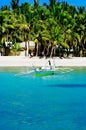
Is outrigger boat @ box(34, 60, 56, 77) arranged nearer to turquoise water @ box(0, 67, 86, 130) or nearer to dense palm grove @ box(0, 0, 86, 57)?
turquoise water @ box(0, 67, 86, 130)

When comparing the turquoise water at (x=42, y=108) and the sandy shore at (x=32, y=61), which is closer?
the turquoise water at (x=42, y=108)

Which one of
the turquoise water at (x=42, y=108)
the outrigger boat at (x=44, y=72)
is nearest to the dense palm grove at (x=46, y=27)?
the outrigger boat at (x=44, y=72)

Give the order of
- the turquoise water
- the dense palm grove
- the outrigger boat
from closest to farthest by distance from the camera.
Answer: the turquoise water, the outrigger boat, the dense palm grove

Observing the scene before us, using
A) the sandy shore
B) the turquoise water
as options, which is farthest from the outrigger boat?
the sandy shore

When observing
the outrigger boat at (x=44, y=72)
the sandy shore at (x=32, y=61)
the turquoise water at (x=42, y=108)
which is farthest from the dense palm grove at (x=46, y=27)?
the turquoise water at (x=42, y=108)

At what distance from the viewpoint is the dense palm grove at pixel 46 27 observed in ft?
196

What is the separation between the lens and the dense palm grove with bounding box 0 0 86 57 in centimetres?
5988

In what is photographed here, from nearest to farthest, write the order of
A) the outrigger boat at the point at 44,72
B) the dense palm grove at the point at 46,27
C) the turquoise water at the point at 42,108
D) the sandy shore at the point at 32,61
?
the turquoise water at the point at 42,108
the outrigger boat at the point at 44,72
the sandy shore at the point at 32,61
the dense palm grove at the point at 46,27

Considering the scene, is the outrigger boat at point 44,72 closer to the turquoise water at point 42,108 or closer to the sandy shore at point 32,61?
the turquoise water at point 42,108

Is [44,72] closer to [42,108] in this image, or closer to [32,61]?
[32,61]

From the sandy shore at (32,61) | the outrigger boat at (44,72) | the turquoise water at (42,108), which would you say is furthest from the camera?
the sandy shore at (32,61)

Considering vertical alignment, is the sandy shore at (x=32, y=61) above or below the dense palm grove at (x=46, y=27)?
below

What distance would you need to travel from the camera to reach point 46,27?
6041 centimetres

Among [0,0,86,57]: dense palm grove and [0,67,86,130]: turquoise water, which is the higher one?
[0,0,86,57]: dense palm grove
